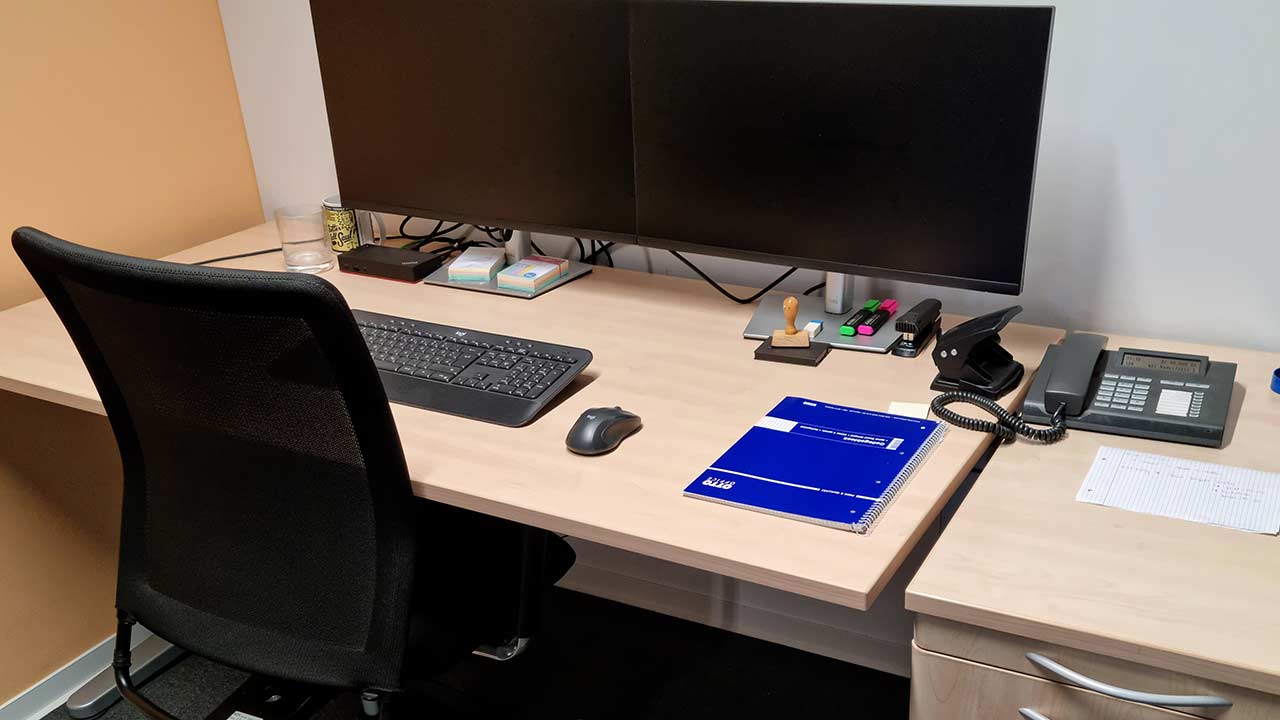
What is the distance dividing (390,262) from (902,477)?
112 cm

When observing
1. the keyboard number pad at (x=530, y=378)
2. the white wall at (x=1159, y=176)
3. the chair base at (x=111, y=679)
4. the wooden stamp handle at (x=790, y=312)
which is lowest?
the chair base at (x=111, y=679)

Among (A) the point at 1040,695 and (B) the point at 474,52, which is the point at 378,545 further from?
(B) the point at 474,52

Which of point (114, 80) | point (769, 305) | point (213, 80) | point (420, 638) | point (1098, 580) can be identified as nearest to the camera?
point (1098, 580)

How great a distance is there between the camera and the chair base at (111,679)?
2.05 m

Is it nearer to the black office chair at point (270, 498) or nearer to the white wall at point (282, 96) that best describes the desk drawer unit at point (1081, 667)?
the black office chair at point (270, 498)

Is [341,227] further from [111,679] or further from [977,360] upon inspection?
[977,360]

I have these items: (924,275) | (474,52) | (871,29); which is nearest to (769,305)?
(924,275)

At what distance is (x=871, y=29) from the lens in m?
1.44

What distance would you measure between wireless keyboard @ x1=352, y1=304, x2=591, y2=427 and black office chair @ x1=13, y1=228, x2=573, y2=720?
6.0 inches

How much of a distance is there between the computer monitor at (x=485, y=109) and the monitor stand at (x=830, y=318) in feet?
0.89

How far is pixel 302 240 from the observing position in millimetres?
2092

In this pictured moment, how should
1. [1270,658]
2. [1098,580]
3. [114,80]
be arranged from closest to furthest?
[1270,658] < [1098,580] < [114,80]

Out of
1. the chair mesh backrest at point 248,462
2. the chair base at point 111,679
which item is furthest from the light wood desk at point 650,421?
the chair base at point 111,679

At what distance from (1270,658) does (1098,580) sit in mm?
159
